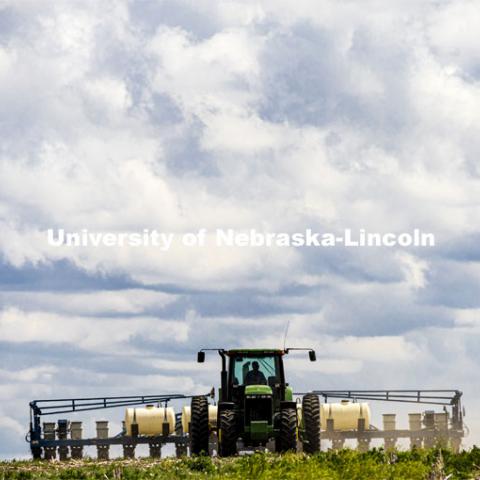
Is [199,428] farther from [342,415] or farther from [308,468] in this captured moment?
[342,415]

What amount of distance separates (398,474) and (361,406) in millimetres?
23763

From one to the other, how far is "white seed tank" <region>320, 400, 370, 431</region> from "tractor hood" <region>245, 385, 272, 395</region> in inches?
522

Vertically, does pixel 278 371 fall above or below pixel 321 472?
above

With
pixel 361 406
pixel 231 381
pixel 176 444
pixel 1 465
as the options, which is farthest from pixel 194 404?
pixel 361 406

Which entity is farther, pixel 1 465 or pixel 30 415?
pixel 30 415

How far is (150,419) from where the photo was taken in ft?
154

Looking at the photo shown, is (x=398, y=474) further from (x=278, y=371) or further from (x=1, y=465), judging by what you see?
(x=1, y=465)

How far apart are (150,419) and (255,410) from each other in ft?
42.9

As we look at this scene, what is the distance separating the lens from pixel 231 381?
3556cm

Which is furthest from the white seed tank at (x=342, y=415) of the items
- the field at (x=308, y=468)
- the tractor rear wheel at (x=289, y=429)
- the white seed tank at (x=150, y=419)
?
the field at (x=308, y=468)

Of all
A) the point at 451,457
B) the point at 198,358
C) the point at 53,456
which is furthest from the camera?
the point at 53,456

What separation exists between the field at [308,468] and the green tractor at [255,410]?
79.0 inches

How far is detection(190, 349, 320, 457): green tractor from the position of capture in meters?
34.2

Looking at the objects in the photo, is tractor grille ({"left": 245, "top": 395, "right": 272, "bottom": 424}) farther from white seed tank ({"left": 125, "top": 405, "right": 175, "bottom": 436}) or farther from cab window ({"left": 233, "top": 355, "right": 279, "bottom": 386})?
white seed tank ({"left": 125, "top": 405, "right": 175, "bottom": 436})
